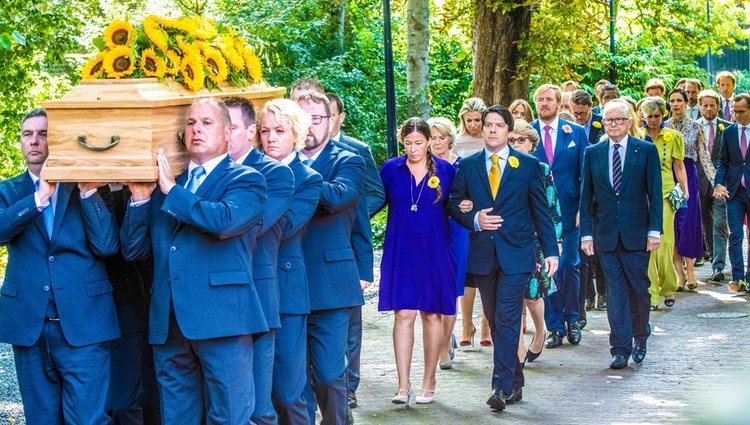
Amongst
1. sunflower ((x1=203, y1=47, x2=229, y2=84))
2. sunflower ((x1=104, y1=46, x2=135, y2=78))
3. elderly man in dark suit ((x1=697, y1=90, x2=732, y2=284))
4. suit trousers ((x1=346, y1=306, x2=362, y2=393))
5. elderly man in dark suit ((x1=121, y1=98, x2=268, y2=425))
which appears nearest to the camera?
elderly man in dark suit ((x1=121, y1=98, x2=268, y2=425))

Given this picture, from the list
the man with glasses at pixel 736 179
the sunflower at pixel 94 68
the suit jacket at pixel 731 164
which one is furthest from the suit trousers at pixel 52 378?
the suit jacket at pixel 731 164

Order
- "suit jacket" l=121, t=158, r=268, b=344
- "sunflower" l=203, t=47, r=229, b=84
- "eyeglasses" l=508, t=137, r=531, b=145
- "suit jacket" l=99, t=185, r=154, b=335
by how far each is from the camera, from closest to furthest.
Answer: "suit jacket" l=121, t=158, r=268, b=344 < "sunflower" l=203, t=47, r=229, b=84 < "suit jacket" l=99, t=185, r=154, b=335 < "eyeglasses" l=508, t=137, r=531, b=145

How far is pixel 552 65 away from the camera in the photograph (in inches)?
703

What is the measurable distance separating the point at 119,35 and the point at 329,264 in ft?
6.88

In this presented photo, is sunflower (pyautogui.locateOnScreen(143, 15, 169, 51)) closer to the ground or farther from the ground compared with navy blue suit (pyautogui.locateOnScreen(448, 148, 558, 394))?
farther from the ground

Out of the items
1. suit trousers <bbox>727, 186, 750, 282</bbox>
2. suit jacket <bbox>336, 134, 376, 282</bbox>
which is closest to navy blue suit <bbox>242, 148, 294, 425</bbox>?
suit jacket <bbox>336, 134, 376, 282</bbox>

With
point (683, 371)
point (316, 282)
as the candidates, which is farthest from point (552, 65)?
point (316, 282)

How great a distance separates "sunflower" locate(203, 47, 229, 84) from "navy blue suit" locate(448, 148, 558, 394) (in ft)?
9.92

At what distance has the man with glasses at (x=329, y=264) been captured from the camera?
7969 millimetres

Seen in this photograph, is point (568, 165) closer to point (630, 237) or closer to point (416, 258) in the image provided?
point (630, 237)

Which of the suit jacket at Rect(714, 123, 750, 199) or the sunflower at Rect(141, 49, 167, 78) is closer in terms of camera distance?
the sunflower at Rect(141, 49, 167, 78)

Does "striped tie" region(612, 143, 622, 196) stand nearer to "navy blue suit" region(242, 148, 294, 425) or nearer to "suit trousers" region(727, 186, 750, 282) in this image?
"navy blue suit" region(242, 148, 294, 425)

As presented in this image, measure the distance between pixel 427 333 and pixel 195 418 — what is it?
333cm

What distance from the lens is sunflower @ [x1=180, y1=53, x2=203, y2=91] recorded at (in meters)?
6.85
